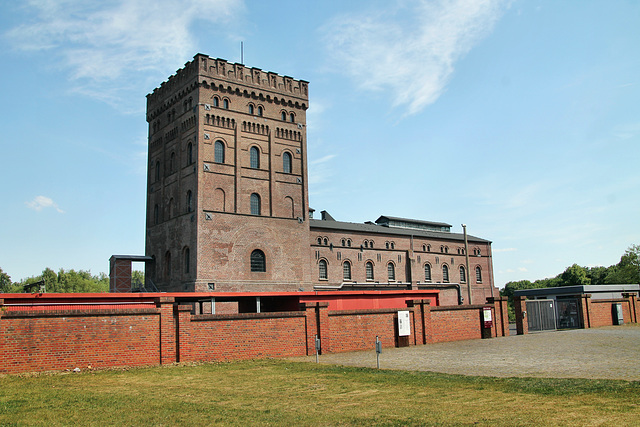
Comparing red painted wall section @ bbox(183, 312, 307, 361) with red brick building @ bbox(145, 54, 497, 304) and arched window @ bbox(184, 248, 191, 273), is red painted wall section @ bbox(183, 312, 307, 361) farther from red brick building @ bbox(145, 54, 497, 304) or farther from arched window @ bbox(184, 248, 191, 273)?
arched window @ bbox(184, 248, 191, 273)

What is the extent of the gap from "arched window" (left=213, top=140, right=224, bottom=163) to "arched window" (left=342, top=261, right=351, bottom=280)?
17.1 meters

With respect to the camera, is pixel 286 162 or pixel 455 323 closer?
pixel 455 323

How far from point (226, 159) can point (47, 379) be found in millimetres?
24291

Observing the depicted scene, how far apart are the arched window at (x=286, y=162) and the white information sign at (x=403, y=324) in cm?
1914

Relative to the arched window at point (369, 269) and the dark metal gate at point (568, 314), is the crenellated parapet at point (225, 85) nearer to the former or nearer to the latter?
the arched window at point (369, 269)

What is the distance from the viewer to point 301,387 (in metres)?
12.6

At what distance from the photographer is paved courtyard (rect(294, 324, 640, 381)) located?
14.5 meters

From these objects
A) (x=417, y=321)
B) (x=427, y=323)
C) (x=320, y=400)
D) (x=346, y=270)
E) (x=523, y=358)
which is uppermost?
(x=346, y=270)

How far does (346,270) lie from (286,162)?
44.5 ft

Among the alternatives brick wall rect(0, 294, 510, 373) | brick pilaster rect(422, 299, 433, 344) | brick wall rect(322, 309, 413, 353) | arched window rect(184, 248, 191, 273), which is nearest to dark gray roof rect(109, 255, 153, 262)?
arched window rect(184, 248, 191, 273)

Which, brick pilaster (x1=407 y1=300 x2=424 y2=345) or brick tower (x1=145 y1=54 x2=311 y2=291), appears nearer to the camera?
brick pilaster (x1=407 y1=300 x2=424 y2=345)

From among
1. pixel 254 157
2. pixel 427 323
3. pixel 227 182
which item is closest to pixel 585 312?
pixel 427 323

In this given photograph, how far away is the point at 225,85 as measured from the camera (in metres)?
38.5

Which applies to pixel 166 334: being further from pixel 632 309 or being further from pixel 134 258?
pixel 632 309
